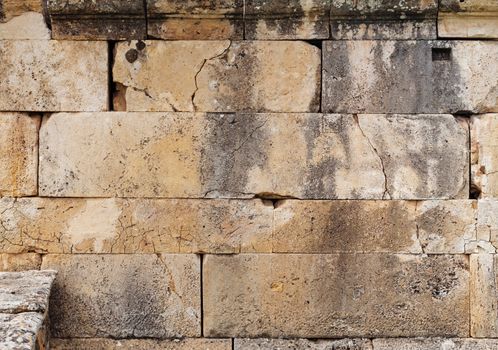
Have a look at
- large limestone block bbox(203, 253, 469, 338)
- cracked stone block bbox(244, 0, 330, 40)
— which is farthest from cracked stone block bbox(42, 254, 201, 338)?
cracked stone block bbox(244, 0, 330, 40)

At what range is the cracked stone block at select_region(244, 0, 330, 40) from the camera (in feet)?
13.4

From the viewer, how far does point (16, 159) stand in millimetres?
4141

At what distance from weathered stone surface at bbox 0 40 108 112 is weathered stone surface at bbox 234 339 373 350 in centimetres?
196

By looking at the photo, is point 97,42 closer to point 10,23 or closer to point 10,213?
point 10,23

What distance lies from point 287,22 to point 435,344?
252 cm

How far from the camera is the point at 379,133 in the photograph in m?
4.19

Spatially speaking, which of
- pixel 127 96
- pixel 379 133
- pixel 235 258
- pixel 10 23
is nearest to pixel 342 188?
pixel 379 133

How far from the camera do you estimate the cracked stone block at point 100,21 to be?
4051mm

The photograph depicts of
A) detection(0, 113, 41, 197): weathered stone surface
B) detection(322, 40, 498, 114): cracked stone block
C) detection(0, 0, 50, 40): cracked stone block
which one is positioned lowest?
detection(0, 113, 41, 197): weathered stone surface

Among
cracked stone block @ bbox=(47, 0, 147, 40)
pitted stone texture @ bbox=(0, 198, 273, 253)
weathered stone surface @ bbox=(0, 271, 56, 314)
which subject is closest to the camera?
weathered stone surface @ bbox=(0, 271, 56, 314)

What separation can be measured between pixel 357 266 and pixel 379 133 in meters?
0.96

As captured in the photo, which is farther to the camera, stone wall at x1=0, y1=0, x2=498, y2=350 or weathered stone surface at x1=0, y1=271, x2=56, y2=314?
stone wall at x1=0, y1=0, x2=498, y2=350

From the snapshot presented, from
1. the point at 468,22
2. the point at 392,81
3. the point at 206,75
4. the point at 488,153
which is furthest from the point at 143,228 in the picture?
the point at 468,22

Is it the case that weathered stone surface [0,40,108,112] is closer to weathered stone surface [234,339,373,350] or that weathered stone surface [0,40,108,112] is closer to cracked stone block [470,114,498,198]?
weathered stone surface [234,339,373,350]
